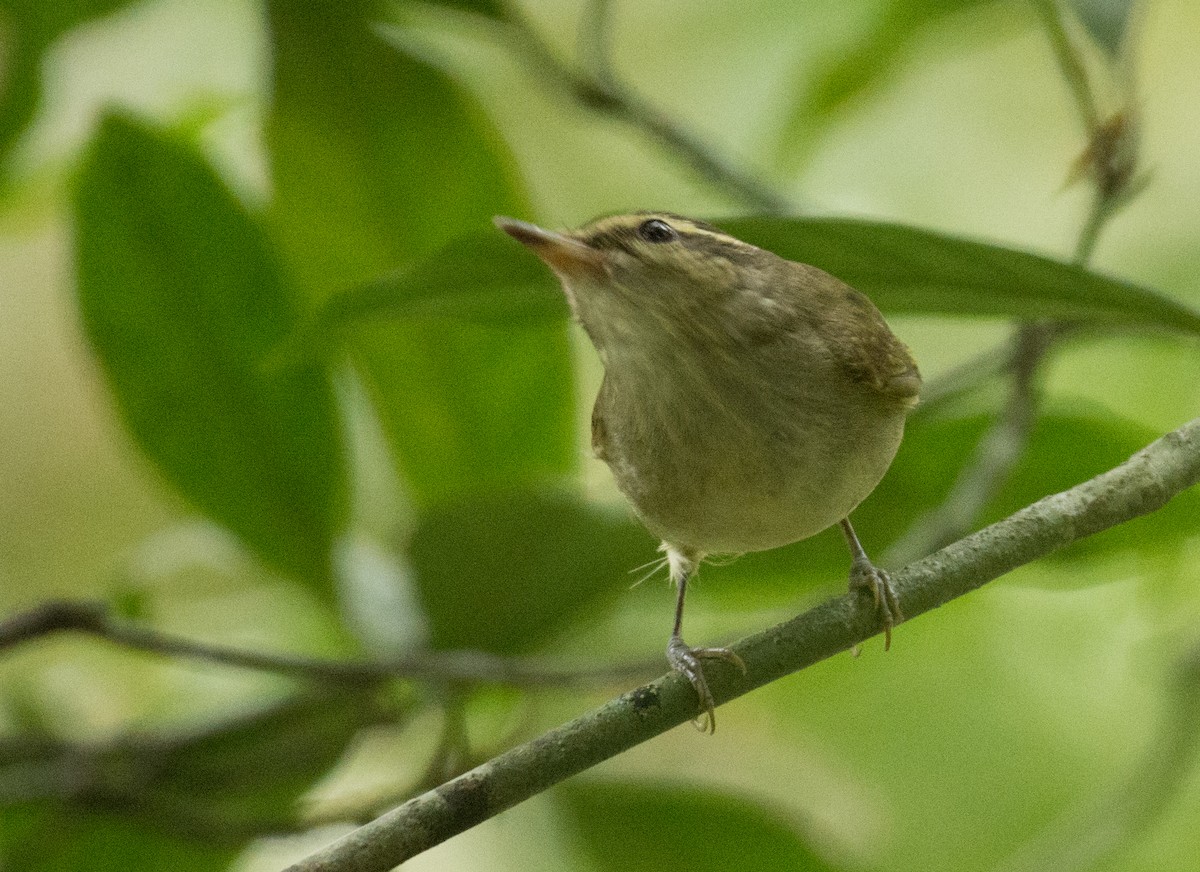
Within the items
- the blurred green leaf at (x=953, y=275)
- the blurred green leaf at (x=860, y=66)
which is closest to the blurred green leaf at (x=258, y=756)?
the blurred green leaf at (x=953, y=275)

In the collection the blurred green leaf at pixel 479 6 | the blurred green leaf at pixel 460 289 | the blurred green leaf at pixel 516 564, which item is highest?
the blurred green leaf at pixel 479 6

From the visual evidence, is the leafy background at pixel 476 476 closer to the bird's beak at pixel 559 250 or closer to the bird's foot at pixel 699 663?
the bird's beak at pixel 559 250

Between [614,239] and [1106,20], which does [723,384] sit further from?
[1106,20]

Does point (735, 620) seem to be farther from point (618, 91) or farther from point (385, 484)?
point (618, 91)

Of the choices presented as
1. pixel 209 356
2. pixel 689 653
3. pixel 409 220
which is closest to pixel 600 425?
pixel 689 653

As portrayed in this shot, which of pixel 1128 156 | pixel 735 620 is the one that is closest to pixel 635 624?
pixel 735 620

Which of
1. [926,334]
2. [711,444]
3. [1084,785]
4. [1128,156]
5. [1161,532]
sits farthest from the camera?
[926,334]
